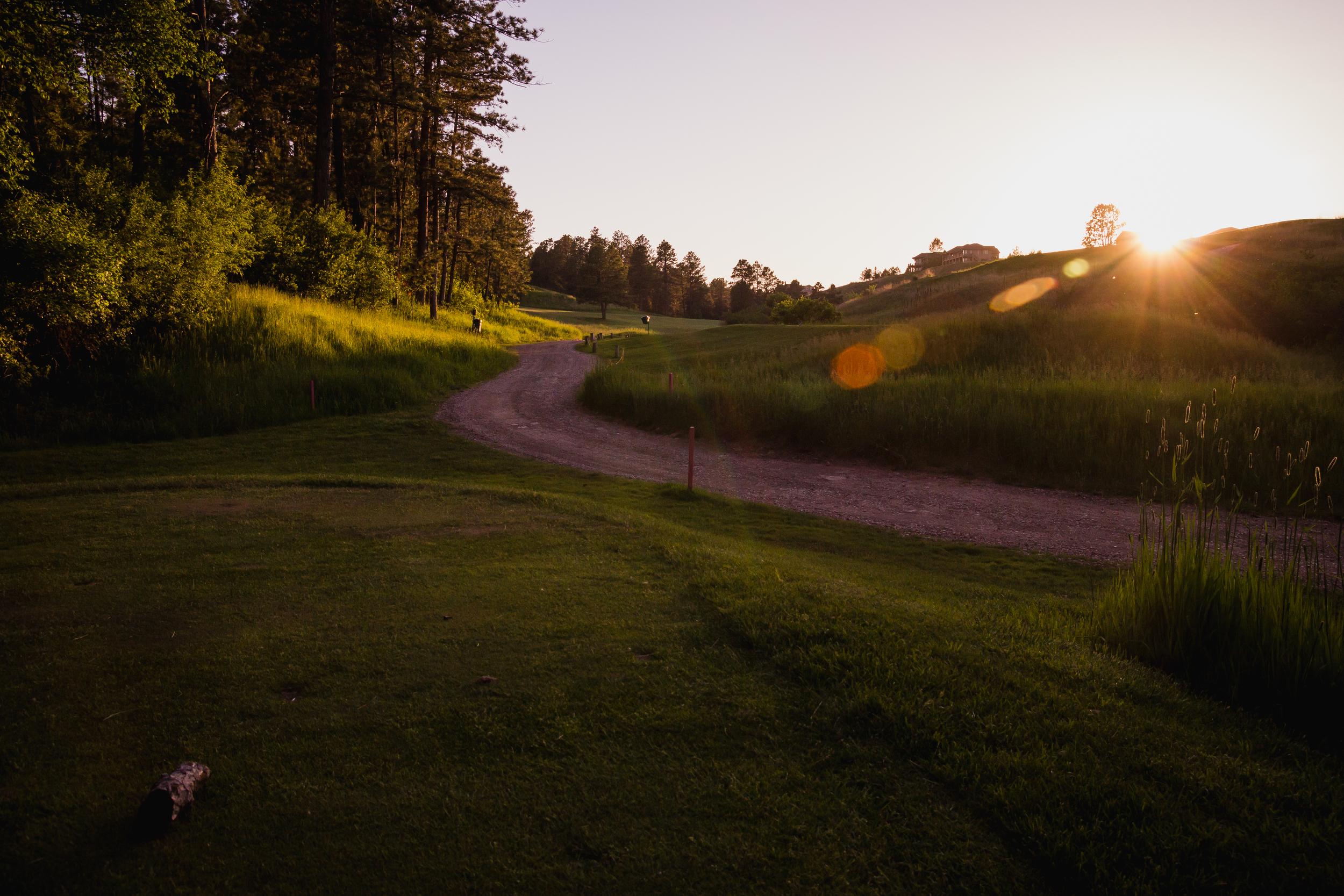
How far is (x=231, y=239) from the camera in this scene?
22.0 m

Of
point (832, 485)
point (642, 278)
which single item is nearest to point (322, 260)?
point (832, 485)

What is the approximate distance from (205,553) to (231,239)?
20.4 m

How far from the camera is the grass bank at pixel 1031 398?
44.3ft

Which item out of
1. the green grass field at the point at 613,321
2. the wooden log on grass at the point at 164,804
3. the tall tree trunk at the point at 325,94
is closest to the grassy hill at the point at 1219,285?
the green grass field at the point at 613,321

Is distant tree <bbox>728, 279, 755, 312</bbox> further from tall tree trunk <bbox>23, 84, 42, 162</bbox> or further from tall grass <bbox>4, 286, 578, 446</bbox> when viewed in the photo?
tall grass <bbox>4, 286, 578, 446</bbox>

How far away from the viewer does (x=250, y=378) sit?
59.2 ft

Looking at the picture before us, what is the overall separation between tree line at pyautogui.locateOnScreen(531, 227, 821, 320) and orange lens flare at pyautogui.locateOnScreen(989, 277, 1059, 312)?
6439 cm

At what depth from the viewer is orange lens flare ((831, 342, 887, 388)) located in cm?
2266

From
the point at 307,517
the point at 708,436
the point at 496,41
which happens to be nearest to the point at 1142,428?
the point at 708,436

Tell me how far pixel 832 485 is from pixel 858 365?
13685 millimetres

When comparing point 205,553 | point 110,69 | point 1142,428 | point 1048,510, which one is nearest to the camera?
point 205,553

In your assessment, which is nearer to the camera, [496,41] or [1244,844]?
[1244,844]

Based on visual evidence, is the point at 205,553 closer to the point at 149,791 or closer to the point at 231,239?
the point at 149,791

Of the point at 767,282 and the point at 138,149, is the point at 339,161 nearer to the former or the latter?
the point at 138,149
